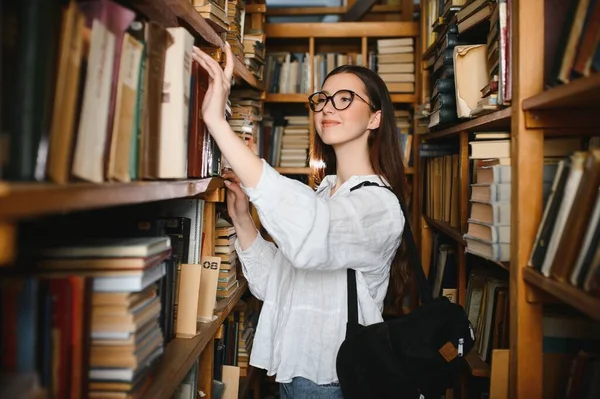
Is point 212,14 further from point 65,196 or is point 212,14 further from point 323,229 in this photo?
point 65,196

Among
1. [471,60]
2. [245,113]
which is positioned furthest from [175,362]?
[471,60]

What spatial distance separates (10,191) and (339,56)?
291 centimetres

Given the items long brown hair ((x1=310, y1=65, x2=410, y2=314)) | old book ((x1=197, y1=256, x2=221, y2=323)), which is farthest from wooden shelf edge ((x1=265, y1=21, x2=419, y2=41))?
old book ((x1=197, y1=256, x2=221, y2=323))

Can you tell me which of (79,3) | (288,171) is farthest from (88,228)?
(288,171)

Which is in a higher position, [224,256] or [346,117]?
[346,117]

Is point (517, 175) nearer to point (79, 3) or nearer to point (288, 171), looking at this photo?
point (79, 3)

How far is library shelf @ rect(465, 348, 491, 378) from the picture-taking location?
66.1 inches

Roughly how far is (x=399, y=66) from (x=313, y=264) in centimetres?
220

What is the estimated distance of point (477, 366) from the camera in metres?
1.72

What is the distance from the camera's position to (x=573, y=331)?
138 centimetres

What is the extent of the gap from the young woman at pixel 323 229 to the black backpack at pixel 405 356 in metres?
0.13

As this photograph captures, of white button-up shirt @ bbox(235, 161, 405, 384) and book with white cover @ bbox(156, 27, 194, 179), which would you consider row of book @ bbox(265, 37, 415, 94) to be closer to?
white button-up shirt @ bbox(235, 161, 405, 384)

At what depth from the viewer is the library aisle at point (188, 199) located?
0.64m

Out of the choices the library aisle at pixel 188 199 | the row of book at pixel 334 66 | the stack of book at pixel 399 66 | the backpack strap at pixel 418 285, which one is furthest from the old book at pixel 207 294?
the stack of book at pixel 399 66
